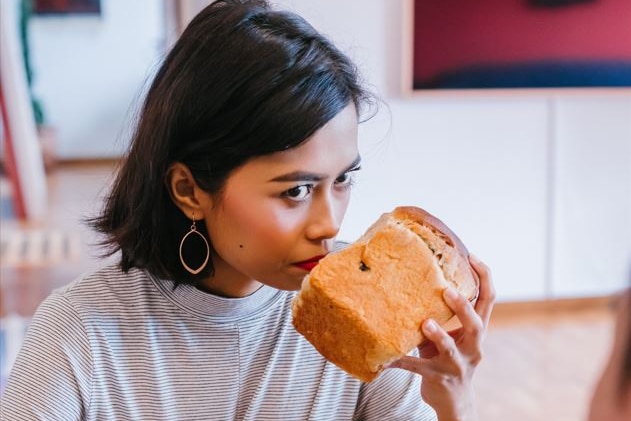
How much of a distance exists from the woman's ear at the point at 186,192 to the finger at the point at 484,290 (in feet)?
1.07

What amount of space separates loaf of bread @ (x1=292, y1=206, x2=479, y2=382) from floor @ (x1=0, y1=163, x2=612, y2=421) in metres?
1.06

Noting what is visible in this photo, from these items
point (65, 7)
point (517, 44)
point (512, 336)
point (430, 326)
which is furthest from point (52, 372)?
point (65, 7)

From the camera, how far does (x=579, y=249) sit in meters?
3.86

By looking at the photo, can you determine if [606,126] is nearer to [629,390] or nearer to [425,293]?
[425,293]

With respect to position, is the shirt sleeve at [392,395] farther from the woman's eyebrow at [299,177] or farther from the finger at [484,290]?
the woman's eyebrow at [299,177]

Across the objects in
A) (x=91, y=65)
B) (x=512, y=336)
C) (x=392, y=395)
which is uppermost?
(x=392, y=395)

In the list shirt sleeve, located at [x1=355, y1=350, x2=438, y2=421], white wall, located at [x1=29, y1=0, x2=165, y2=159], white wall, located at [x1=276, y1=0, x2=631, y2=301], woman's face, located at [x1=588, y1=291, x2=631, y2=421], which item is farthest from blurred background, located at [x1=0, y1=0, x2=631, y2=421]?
white wall, located at [x1=29, y1=0, x2=165, y2=159]

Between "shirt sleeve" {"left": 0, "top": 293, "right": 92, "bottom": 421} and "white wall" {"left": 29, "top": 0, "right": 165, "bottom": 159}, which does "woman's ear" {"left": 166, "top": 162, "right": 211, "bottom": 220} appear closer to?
"shirt sleeve" {"left": 0, "top": 293, "right": 92, "bottom": 421}

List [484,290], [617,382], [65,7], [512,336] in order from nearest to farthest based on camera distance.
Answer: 1. [617,382]
2. [484,290]
3. [512,336]
4. [65,7]

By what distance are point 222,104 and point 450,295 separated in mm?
330

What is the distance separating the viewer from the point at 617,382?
1.46ft

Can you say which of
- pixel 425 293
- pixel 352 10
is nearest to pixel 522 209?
pixel 352 10

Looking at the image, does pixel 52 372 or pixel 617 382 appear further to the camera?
pixel 52 372

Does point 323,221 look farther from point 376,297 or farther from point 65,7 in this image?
point 65,7
